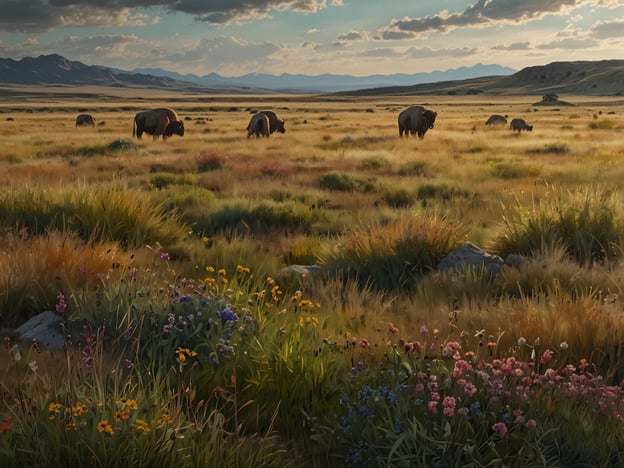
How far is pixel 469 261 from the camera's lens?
21.0 feet

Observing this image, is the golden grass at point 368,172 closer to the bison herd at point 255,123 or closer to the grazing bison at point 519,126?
the bison herd at point 255,123

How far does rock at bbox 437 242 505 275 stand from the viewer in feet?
20.7

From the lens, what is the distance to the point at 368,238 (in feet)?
23.3

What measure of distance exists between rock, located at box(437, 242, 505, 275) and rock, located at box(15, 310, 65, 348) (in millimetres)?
3674

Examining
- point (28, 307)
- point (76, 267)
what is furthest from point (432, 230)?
point (28, 307)

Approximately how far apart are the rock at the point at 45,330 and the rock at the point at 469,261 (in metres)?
3.67

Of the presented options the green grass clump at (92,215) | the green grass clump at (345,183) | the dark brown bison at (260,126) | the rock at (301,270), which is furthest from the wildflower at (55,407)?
the dark brown bison at (260,126)

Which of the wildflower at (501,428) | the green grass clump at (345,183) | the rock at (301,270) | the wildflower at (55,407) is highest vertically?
the wildflower at (55,407)

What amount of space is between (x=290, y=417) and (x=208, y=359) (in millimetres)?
576

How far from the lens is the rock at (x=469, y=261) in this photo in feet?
20.7

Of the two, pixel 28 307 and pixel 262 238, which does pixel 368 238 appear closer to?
pixel 262 238

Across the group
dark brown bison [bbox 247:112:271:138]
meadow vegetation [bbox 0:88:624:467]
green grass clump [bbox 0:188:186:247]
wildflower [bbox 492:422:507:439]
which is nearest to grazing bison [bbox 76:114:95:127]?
dark brown bison [bbox 247:112:271:138]

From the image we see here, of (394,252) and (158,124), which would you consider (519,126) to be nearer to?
(158,124)

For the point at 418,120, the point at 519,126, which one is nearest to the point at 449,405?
the point at 418,120
